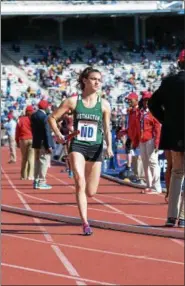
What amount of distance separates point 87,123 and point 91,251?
1.75 m

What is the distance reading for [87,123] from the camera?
9.10 meters

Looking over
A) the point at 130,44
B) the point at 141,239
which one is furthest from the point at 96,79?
the point at 130,44

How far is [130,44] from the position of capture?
5659 centimetres

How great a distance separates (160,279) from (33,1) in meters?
49.5

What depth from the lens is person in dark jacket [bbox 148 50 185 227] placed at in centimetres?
834

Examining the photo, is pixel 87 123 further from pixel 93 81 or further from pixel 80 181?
pixel 80 181

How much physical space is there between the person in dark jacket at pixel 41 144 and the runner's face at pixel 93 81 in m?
6.45

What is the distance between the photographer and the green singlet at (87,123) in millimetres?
9078

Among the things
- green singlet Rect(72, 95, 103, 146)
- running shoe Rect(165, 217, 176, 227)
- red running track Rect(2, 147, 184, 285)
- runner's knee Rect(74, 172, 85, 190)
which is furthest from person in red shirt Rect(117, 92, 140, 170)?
runner's knee Rect(74, 172, 85, 190)

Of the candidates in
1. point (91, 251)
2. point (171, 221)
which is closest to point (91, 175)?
point (171, 221)

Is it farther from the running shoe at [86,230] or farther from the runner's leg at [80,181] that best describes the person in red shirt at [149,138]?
the running shoe at [86,230]

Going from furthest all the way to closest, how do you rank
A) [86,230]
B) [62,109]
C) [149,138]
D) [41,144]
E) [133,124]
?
[41,144] → [133,124] → [149,138] → [62,109] → [86,230]

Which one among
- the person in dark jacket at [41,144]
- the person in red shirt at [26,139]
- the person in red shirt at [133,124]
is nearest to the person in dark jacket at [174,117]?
the person in red shirt at [133,124]

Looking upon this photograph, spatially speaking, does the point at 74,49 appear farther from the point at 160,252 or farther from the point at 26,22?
the point at 160,252
